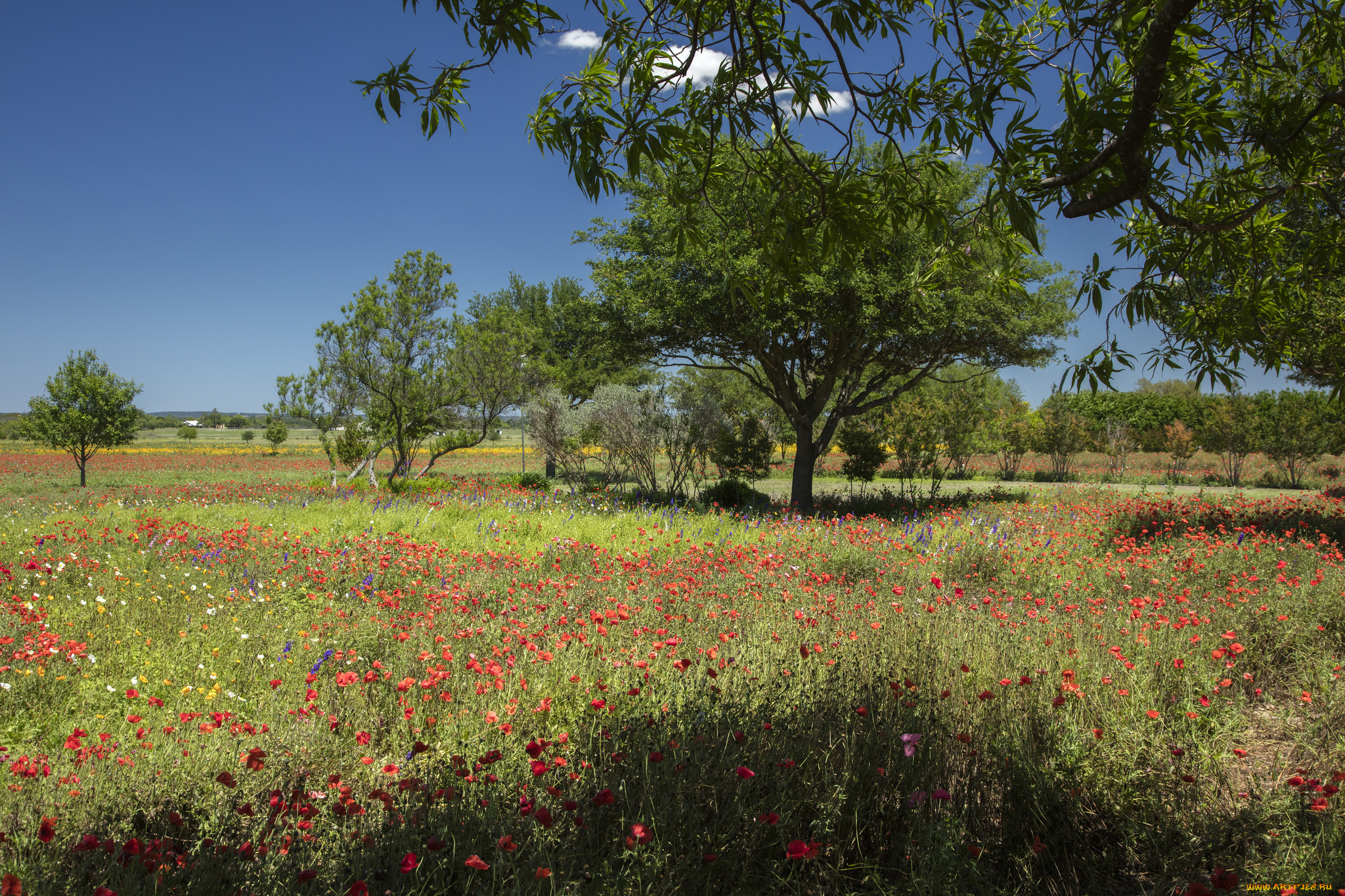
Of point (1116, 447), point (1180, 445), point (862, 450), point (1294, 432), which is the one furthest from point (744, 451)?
point (1180, 445)

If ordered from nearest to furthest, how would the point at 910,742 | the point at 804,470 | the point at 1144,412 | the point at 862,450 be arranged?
the point at 910,742
the point at 804,470
the point at 862,450
the point at 1144,412

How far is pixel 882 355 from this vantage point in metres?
15.3

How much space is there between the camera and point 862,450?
18.2m

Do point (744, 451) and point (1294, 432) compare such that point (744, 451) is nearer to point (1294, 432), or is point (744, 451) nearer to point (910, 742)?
point (910, 742)

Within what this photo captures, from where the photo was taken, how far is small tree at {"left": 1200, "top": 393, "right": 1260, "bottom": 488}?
2520 cm

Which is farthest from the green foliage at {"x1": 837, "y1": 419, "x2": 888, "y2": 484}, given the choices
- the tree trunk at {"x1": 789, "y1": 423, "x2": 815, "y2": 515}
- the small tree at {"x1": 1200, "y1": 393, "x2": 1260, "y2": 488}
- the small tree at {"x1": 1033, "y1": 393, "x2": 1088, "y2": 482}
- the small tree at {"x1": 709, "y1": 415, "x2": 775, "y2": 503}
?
the small tree at {"x1": 1200, "y1": 393, "x2": 1260, "y2": 488}

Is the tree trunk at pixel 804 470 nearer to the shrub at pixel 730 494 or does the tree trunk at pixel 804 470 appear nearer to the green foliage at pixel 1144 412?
the shrub at pixel 730 494

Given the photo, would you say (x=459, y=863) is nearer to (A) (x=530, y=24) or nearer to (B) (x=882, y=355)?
(A) (x=530, y=24)

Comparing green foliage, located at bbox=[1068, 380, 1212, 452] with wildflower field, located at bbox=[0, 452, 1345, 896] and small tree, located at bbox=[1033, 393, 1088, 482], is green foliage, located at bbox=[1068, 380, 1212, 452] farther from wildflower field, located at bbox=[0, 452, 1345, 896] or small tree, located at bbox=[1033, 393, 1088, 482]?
wildflower field, located at bbox=[0, 452, 1345, 896]

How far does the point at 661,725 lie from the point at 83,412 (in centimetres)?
2947

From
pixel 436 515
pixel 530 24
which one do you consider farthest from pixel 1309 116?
pixel 436 515

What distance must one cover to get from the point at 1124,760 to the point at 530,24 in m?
4.07

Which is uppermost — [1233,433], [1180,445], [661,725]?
[1233,433]

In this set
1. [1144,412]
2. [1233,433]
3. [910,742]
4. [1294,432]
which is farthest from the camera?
[1144,412]
